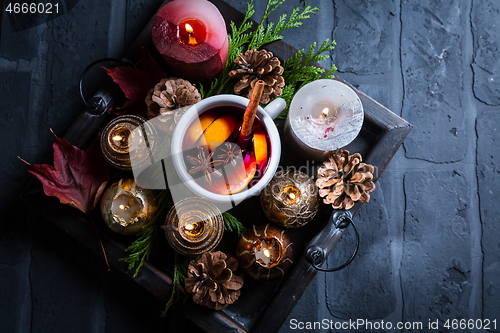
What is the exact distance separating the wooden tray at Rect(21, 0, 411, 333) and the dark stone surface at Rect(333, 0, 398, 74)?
222mm

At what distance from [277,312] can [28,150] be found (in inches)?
22.8

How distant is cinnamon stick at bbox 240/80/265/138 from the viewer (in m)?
0.35

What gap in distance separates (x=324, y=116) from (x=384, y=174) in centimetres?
31

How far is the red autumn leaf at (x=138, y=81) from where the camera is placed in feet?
1.61

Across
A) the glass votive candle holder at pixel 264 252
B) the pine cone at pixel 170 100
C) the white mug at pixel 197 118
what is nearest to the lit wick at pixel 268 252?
the glass votive candle holder at pixel 264 252

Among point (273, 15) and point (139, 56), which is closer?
point (139, 56)

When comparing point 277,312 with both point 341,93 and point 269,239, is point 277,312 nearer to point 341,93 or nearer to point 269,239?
point 269,239

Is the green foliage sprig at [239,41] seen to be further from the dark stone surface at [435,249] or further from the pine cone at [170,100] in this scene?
the dark stone surface at [435,249]

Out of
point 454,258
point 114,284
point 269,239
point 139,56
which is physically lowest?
point 114,284

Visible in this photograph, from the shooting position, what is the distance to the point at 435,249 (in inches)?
28.2

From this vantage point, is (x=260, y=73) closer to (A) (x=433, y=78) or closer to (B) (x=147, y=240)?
(B) (x=147, y=240)

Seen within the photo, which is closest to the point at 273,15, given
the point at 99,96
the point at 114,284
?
the point at 99,96

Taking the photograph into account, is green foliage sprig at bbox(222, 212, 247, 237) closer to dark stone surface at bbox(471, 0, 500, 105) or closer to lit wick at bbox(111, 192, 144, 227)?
lit wick at bbox(111, 192, 144, 227)

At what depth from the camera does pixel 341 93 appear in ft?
1.55
